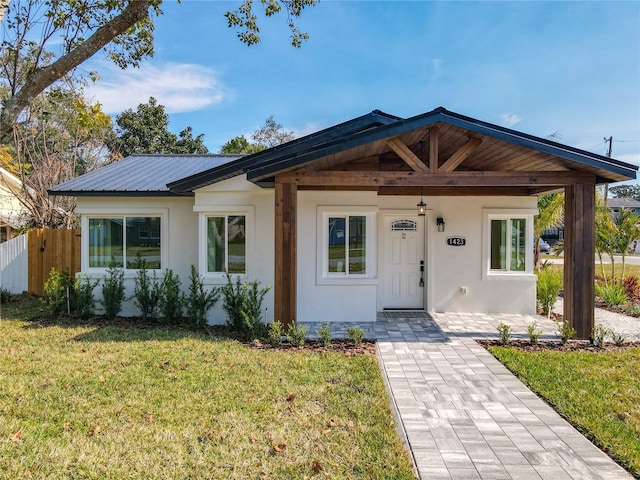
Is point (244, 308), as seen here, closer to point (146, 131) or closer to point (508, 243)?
point (508, 243)

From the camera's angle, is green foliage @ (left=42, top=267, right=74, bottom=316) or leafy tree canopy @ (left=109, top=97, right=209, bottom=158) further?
leafy tree canopy @ (left=109, top=97, right=209, bottom=158)

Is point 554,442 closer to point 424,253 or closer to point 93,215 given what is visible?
point 424,253

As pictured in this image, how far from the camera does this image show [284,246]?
7.16 metres

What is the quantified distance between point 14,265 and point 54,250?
1.68 meters

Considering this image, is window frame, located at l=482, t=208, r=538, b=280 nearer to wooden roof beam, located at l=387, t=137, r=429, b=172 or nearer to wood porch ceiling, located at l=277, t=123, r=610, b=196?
wood porch ceiling, located at l=277, t=123, r=610, b=196

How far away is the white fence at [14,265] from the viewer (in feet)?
38.2

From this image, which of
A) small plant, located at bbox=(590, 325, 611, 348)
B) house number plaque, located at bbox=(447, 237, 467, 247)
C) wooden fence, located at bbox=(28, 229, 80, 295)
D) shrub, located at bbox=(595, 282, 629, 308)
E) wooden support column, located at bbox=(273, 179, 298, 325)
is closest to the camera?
small plant, located at bbox=(590, 325, 611, 348)

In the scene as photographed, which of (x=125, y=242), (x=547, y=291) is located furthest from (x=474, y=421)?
(x=125, y=242)

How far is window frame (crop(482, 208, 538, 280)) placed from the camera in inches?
374

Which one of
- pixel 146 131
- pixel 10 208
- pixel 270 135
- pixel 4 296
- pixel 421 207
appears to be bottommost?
pixel 4 296

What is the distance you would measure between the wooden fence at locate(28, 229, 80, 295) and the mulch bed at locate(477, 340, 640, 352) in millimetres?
11430

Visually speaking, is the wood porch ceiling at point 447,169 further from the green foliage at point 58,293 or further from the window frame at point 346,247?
the green foliage at point 58,293

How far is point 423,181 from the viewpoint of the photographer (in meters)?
6.94

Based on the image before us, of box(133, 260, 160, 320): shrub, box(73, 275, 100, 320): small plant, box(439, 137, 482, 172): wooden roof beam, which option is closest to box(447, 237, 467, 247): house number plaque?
box(439, 137, 482, 172): wooden roof beam
